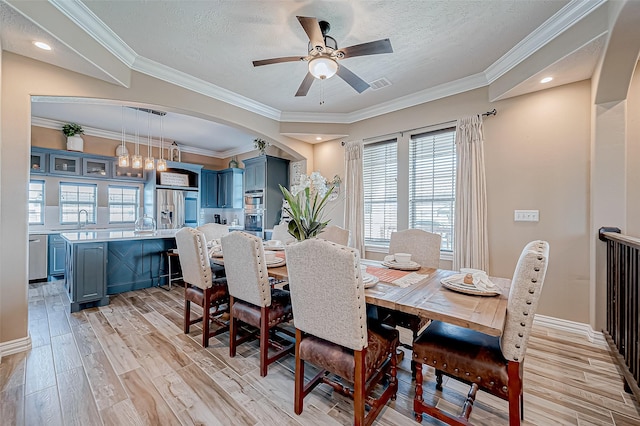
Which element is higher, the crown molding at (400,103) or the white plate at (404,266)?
the crown molding at (400,103)

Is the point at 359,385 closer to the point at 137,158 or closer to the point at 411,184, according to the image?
the point at 411,184

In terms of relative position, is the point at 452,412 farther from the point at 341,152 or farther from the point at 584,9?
the point at 341,152

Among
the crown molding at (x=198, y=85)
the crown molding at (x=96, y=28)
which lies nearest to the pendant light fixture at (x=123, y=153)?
the crown molding at (x=198, y=85)

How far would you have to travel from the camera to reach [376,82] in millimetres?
3424

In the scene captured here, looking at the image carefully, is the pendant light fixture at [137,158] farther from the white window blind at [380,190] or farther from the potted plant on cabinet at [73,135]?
the white window blind at [380,190]

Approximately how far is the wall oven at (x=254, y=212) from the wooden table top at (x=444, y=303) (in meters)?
4.25

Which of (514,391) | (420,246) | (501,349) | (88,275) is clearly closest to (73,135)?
(88,275)

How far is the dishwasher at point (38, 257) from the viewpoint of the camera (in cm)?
464

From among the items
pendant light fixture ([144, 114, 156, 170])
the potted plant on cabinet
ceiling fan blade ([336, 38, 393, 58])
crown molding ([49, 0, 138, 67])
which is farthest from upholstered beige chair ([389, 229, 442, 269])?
the potted plant on cabinet

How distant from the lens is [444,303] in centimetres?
147

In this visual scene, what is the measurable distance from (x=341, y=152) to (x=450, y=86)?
6.47ft

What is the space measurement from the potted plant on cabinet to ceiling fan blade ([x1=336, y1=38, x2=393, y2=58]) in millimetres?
5815

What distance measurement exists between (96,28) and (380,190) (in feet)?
12.6

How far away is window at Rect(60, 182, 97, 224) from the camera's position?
5.33 metres
